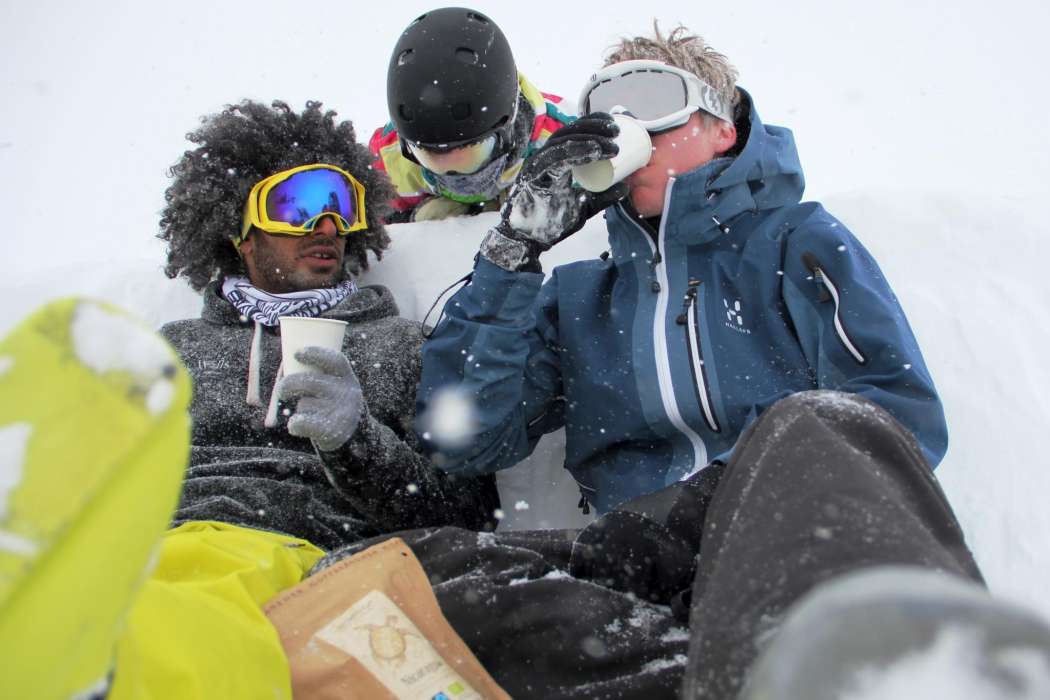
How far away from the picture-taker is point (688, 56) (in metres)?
2.43

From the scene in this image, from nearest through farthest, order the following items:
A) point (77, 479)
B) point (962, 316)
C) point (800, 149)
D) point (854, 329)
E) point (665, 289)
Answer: point (77, 479), point (854, 329), point (665, 289), point (962, 316), point (800, 149)

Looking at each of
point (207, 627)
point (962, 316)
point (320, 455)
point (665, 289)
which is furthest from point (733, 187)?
point (207, 627)

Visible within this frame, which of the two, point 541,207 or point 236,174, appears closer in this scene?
point 541,207

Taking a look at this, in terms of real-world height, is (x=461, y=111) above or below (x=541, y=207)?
above

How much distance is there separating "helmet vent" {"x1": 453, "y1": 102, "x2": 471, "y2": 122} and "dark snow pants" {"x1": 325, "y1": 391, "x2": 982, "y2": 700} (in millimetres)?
1627

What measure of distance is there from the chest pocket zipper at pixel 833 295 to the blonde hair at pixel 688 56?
0.59 meters

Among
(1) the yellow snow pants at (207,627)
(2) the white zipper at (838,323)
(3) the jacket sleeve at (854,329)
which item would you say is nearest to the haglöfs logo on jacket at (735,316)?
(3) the jacket sleeve at (854,329)

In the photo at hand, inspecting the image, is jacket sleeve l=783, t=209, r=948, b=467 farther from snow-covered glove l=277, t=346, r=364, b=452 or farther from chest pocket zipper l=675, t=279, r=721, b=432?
snow-covered glove l=277, t=346, r=364, b=452

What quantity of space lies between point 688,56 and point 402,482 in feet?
4.98

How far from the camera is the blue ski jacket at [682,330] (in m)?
2.22

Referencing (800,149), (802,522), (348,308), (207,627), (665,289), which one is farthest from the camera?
(800,149)

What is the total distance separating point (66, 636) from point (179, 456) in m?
0.19

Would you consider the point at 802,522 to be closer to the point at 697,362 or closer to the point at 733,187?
the point at 697,362

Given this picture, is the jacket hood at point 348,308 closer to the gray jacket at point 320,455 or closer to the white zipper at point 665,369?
the gray jacket at point 320,455
